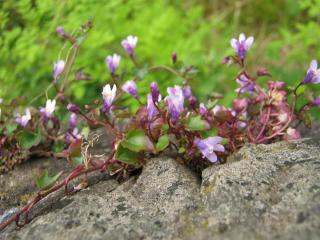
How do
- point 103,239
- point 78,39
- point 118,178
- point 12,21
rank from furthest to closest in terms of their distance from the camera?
point 12,21
point 78,39
point 118,178
point 103,239

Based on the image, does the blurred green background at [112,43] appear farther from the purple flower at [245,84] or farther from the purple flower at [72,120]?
the purple flower at [72,120]

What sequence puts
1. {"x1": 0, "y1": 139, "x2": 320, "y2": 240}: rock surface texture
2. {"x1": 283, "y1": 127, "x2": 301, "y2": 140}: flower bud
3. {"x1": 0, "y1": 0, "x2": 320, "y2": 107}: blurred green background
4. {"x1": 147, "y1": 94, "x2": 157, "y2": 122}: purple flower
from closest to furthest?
{"x1": 0, "y1": 139, "x2": 320, "y2": 240}: rock surface texture → {"x1": 147, "y1": 94, "x2": 157, "y2": 122}: purple flower → {"x1": 283, "y1": 127, "x2": 301, "y2": 140}: flower bud → {"x1": 0, "y1": 0, "x2": 320, "y2": 107}: blurred green background

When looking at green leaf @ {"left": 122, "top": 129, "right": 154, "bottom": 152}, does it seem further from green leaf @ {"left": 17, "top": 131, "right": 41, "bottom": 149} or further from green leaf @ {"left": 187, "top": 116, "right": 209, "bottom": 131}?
green leaf @ {"left": 17, "top": 131, "right": 41, "bottom": 149}

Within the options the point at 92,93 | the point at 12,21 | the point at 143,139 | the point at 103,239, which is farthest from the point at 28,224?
the point at 92,93

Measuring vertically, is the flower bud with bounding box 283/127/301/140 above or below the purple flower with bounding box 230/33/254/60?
below

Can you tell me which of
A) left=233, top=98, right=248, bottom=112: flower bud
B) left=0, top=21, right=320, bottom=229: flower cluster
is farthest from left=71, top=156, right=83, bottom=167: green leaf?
left=233, top=98, right=248, bottom=112: flower bud

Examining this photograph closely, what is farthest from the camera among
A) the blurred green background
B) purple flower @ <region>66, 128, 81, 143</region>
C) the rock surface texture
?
the blurred green background

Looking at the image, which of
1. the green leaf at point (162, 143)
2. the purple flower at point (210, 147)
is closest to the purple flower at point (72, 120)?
the green leaf at point (162, 143)

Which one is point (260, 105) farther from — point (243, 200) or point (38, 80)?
point (38, 80)
